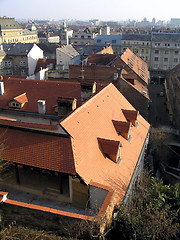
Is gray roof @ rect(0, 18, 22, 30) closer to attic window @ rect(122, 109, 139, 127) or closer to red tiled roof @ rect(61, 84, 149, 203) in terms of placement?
attic window @ rect(122, 109, 139, 127)

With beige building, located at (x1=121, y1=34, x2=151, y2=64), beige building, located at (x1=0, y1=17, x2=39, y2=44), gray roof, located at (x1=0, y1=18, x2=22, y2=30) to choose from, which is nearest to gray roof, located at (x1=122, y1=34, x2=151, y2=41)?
beige building, located at (x1=121, y1=34, x2=151, y2=64)

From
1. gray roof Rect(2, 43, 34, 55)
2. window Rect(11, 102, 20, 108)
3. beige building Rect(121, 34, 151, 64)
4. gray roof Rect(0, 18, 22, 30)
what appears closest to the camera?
window Rect(11, 102, 20, 108)

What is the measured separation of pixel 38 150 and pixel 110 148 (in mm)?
4699

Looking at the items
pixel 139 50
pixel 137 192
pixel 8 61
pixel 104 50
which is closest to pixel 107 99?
pixel 137 192

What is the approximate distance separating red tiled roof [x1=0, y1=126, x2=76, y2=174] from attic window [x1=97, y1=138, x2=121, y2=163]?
2.77m

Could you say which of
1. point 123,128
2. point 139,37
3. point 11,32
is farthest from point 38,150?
point 11,32

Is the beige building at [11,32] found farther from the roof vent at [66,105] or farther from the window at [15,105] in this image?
the roof vent at [66,105]

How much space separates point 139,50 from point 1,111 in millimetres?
57162

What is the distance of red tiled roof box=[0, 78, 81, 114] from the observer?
25.7 metres

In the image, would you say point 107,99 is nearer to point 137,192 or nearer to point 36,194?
point 137,192

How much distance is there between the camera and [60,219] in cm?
1253

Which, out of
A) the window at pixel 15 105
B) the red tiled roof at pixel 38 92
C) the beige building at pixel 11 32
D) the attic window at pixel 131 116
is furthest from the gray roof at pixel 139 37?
the window at pixel 15 105

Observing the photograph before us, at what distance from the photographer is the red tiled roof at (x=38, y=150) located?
48.5 ft

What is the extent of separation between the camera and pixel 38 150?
51.3 feet
